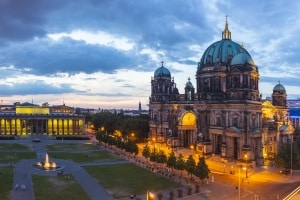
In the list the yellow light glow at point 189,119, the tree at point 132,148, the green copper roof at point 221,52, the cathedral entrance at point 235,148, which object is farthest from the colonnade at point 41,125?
the cathedral entrance at point 235,148

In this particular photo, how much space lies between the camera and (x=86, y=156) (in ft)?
366

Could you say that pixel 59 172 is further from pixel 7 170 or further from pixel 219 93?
pixel 219 93

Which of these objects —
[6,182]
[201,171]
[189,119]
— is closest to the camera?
[6,182]

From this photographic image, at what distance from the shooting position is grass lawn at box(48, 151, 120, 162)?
107 metres

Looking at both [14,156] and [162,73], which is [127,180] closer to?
[14,156]

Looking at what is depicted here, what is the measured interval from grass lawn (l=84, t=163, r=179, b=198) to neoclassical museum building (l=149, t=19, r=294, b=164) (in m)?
32.7

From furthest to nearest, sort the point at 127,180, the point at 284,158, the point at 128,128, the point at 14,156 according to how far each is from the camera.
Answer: the point at 128,128
the point at 14,156
the point at 284,158
the point at 127,180

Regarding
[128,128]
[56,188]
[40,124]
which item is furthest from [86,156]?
[40,124]

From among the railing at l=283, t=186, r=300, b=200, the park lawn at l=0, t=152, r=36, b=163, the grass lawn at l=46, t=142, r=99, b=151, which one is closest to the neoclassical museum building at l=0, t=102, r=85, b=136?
the grass lawn at l=46, t=142, r=99, b=151

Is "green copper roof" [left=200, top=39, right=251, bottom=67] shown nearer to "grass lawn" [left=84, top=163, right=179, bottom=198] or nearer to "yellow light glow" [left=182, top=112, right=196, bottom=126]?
"yellow light glow" [left=182, top=112, right=196, bottom=126]

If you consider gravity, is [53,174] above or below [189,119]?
below

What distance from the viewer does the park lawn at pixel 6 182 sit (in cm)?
6431

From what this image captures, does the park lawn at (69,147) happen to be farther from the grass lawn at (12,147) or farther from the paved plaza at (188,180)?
the paved plaza at (188,180)

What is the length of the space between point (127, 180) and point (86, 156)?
36.3m
